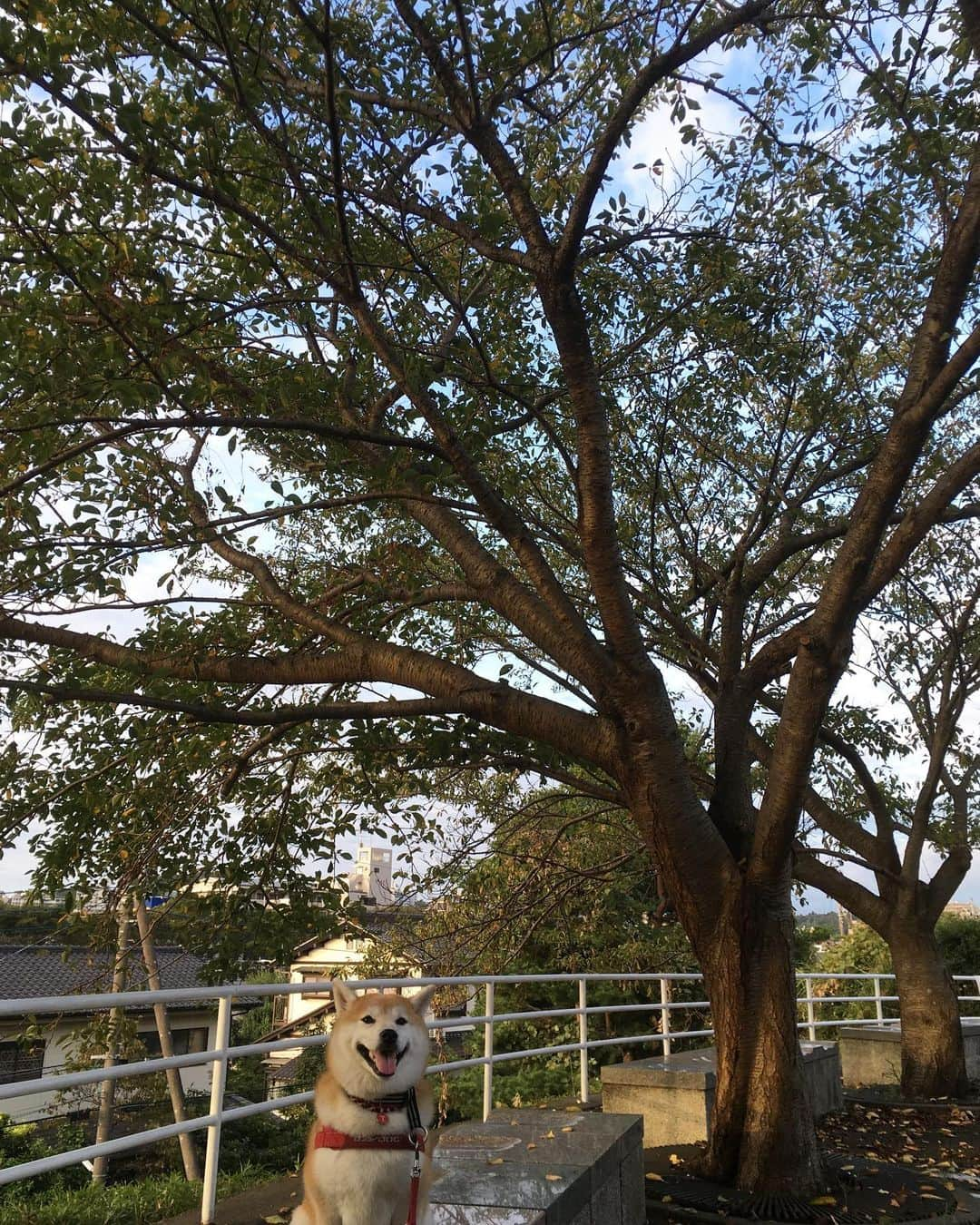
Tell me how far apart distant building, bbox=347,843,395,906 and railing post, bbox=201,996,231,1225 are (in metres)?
3.58

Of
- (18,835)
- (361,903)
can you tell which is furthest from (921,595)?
(18,835)

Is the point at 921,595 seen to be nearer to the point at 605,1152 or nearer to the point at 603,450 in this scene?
the point at 603,450

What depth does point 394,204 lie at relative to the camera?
6.38m

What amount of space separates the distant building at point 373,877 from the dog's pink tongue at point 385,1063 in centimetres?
533

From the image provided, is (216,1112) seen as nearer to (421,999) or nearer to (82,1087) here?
(421,999)

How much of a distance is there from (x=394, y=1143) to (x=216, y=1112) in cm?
191

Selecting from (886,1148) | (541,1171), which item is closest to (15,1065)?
(886,1148)

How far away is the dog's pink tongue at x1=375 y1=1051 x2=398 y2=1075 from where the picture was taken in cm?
286

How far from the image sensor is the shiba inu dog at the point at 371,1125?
9.41ft

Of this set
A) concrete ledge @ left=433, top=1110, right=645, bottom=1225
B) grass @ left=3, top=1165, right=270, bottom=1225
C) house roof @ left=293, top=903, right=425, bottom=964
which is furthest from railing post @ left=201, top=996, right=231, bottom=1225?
house roof @ left=293, top=903, right=425, bottom=964

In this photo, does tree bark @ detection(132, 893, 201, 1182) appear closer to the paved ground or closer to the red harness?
the paved ground

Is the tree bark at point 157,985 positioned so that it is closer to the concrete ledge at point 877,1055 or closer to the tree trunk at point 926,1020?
the tree trunk at point 926,1020

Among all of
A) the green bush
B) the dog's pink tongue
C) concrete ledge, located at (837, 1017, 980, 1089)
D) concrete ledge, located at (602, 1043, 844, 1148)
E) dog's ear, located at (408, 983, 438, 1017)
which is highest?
dog's ear, located at (408, 983, 438, 1017)

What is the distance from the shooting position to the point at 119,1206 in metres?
8.09
